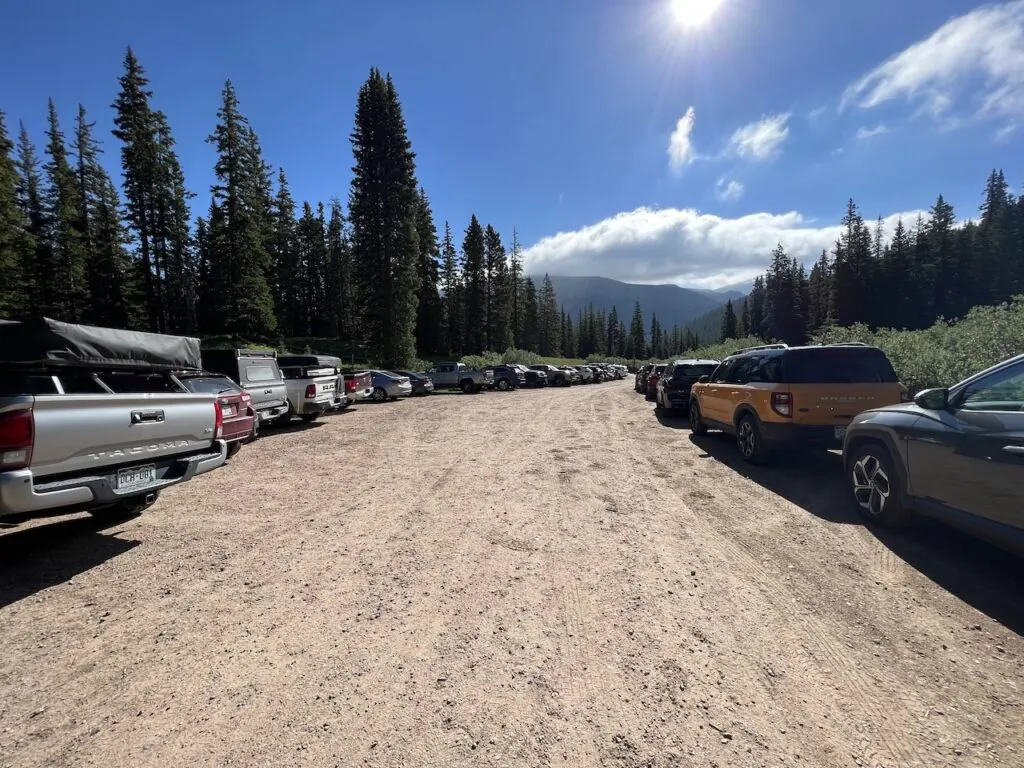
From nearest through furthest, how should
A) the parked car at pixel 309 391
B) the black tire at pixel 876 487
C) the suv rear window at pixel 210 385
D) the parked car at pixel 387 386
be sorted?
the black tire at pixel 876 487 < the suv rear window at pixel 210 385 < the parked car at pixel 309 391 < the parked car at pixel 387 386

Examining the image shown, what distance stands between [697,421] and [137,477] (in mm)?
10068

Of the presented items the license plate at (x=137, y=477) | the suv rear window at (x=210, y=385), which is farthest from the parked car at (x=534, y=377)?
the license plate at (x=137, y=477)

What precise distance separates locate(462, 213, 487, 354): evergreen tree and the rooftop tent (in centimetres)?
6000

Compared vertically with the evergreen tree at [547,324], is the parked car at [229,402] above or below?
below

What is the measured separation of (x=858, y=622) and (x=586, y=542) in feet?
7.19

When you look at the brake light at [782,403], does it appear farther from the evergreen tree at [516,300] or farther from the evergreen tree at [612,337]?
the evergreen tree at [612,337]

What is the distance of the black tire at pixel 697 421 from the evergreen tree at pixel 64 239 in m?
46.2

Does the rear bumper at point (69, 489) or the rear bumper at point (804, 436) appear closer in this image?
the rear bumper at point (69, 489)

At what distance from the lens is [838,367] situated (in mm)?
6957

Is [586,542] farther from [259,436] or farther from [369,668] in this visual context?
[259,436]

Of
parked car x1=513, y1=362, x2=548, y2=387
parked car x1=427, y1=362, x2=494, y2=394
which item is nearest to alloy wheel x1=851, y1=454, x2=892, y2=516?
parked car x1=427, y1=362, x2=494, y2=394

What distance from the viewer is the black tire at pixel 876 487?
463 centimetres

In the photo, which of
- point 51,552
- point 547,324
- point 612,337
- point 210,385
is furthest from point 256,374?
point 612,337

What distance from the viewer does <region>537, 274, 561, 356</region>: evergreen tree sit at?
9231 centimetres
